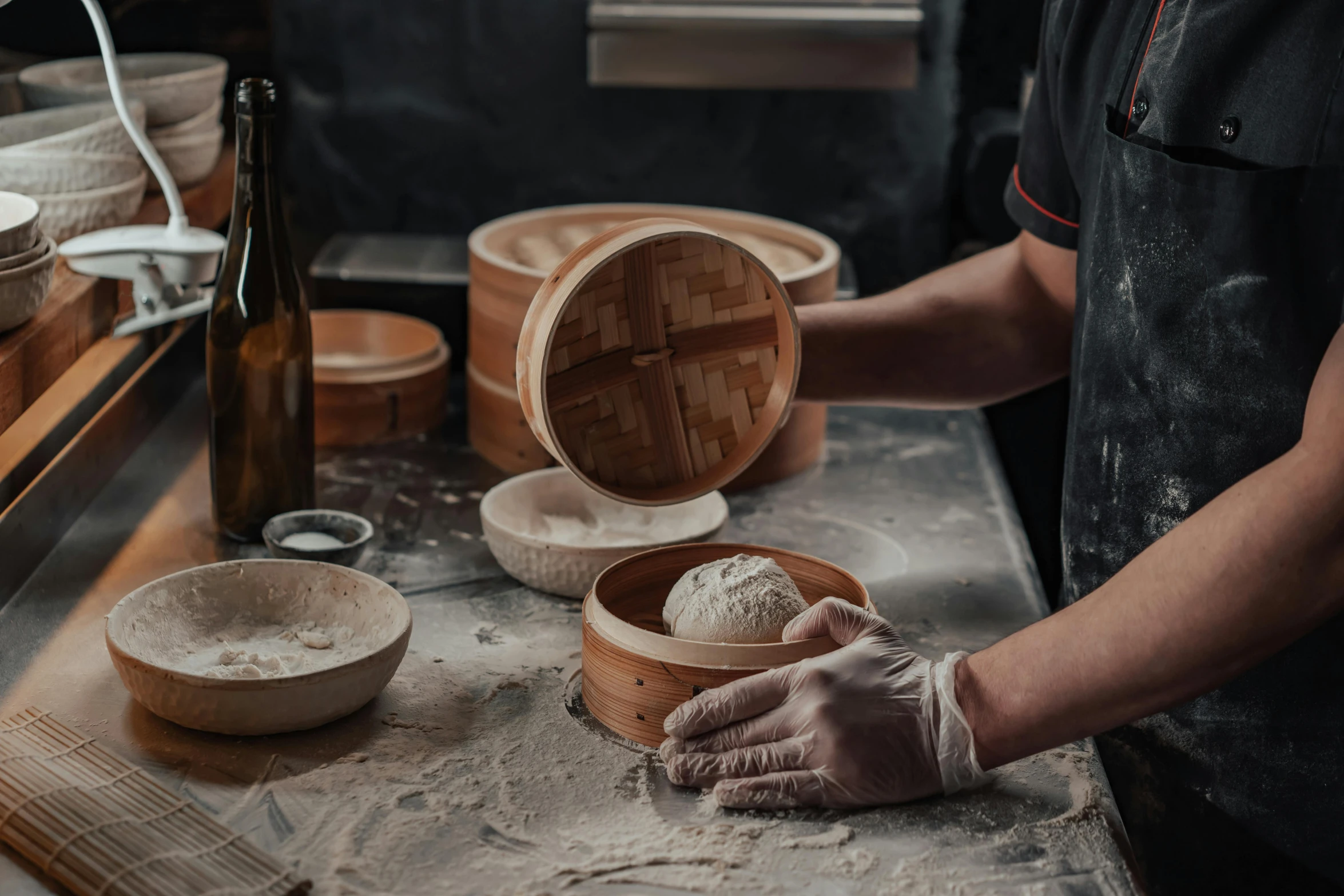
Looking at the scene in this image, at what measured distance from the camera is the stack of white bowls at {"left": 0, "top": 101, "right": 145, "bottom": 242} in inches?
65.9

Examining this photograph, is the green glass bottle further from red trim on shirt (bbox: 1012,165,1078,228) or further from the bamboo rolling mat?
red trim on shirt (bbox: 1012,165,1078,228)

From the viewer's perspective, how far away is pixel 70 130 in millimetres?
1849

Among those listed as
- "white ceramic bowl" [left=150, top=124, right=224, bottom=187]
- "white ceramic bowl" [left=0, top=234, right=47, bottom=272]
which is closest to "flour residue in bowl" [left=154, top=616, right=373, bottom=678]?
"white ceramic bowl" [left=0, top=234, right=47, bottom=272]

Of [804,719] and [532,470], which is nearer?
[804,719]

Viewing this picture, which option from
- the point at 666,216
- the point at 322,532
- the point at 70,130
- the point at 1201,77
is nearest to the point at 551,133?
the point at 666,216

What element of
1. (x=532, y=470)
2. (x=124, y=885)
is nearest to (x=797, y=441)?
(x=532, y=470)

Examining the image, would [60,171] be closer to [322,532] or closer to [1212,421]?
[322,532]

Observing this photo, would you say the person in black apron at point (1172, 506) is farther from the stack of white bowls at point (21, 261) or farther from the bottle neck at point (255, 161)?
the stack of white bowls at point (21, 261)

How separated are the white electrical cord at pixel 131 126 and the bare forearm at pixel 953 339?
0.92 metres

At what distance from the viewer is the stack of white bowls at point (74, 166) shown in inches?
65.9

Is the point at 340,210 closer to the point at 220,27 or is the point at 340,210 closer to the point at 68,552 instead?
the point at 220,27

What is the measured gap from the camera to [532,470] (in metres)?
1.93

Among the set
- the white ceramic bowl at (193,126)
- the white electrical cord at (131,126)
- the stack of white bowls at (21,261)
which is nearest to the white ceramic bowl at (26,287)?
the stack of white bowls at (21,261)

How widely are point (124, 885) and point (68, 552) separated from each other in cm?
74
